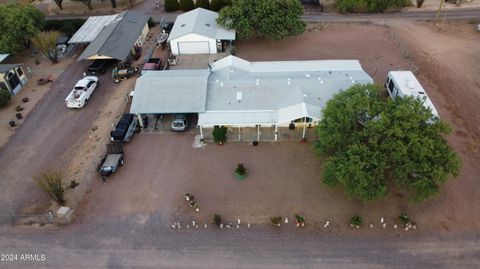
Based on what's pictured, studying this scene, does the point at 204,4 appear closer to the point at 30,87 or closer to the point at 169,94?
the point at 169,94

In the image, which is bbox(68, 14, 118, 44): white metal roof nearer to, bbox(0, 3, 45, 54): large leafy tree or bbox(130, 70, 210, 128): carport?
bbox(0, 3, 45, 54): large leafy tree

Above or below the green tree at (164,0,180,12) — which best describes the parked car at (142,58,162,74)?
below

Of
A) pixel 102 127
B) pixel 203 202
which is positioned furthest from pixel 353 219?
pixel 102 127

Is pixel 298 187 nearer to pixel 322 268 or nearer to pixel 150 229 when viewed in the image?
pixel 322 268

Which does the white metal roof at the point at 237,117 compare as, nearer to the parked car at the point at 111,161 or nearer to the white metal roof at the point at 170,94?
the white metal roof at the point at 170,94

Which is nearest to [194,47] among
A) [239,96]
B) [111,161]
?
[239,96]

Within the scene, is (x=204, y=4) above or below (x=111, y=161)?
above

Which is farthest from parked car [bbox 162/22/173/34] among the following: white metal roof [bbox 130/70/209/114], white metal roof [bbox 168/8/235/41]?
white metal roof [bbox 130/70/209/114]

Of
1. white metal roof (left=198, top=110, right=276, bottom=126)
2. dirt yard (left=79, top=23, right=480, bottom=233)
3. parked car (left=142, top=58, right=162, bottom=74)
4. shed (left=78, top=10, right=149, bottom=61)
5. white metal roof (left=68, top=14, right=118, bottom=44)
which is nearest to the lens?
dirt yard (left=79, top=23, right=480, bottom=233)
